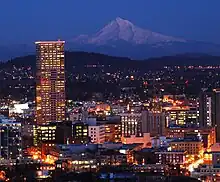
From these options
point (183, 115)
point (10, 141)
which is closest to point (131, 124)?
point (183, 115)

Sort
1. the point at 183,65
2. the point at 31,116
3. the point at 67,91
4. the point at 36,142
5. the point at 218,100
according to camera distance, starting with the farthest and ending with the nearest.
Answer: the point at 183,65, the point at 67,91, the point at 31,116, the point at 218,100, the point at 36,142

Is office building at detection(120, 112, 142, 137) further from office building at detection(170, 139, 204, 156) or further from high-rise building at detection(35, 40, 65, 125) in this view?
office building at detection(170, 139, 204, 156)

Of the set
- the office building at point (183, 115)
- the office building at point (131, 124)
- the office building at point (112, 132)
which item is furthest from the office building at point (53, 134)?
the office building at point (183, 115)

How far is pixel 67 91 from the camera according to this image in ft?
113

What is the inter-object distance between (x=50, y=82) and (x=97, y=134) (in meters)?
7.54

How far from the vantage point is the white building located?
2297 cm

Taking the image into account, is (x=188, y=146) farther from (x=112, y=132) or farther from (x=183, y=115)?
(x=183, y=115)

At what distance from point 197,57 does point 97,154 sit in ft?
87.6

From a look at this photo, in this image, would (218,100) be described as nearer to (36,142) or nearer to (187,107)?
(187,107)

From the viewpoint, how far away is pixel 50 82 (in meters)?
30.4

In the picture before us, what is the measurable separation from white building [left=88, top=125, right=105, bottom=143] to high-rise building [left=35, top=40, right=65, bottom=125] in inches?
147

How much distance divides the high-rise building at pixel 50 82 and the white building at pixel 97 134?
12.2 feet

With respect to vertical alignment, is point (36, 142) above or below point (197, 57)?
below

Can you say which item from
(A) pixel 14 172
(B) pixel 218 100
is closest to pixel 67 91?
(B) pixel 218 100
